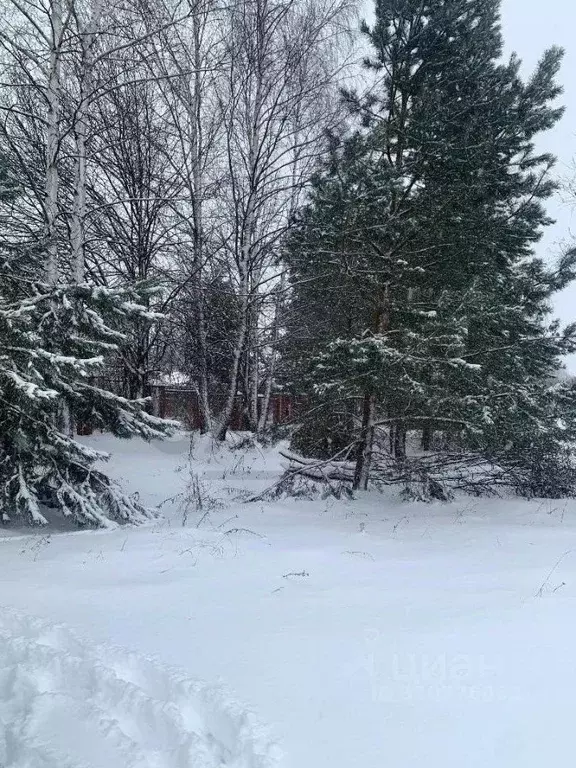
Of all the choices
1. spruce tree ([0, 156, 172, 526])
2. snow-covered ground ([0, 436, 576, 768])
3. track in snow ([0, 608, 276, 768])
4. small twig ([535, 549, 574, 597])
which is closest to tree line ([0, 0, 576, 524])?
spruce tree ([0, 156, 172, 526])

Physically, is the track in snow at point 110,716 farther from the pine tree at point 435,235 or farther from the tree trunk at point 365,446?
the tree trunk at point 365,446

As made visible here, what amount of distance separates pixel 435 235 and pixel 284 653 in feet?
24.1

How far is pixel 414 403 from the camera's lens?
9602 mm

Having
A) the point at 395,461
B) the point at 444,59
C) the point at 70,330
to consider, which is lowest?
the point at 395,461

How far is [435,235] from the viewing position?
30.4 feet

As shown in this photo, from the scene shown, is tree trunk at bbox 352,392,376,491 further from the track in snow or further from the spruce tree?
the track in snow

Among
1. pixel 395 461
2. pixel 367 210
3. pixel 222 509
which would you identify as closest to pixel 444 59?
pixel 367 210

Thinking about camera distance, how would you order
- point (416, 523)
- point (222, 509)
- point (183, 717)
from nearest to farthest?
1. point (183, 717)
2. point (416, 523)
3. point (222, 509)

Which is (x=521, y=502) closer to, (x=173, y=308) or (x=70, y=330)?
Answer: (x=70, y=330)

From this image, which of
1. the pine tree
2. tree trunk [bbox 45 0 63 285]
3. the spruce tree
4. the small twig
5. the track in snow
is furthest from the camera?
the pine tree

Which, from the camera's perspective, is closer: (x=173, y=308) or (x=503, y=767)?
(x=503, y=767)

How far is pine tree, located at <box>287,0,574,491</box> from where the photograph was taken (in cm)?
891

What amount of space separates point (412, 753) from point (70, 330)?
645cm

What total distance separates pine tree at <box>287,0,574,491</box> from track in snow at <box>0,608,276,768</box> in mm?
5999
